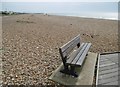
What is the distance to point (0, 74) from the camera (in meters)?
4.72

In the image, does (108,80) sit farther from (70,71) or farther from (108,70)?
(70,71)

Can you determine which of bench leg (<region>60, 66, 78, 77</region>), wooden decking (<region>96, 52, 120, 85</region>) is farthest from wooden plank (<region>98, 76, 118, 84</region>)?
bench leg (<region>60, 66, 78, 77</region>)

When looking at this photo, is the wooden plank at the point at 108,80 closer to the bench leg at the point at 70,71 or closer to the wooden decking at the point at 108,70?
the wooden decking at the point at 108,70

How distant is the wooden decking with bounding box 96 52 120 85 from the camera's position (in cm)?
431

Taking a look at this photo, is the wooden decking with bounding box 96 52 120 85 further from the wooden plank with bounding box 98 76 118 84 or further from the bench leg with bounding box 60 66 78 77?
the bench leg with bounding box 60 66 78 77

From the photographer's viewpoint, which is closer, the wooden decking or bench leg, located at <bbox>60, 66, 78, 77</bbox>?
the wooden decking

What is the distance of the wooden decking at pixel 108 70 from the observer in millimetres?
4309

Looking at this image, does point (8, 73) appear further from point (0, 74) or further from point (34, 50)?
point (34, 50)

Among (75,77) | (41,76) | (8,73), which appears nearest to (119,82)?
(75,77)

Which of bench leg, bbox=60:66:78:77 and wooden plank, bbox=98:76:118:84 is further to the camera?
bench leg, bbox=60:66:78:77

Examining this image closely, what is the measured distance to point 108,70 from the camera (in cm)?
499

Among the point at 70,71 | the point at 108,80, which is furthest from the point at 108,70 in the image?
the point at 70,71

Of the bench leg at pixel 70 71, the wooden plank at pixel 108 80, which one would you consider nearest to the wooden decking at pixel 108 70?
the wooden plank at pixel 108 80

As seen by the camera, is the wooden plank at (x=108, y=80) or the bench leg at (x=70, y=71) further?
the bench leg at (x=70, y=71)
